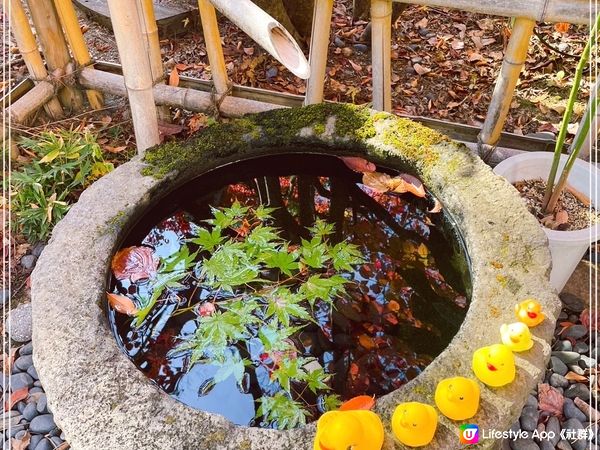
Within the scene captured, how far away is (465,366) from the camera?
60.6 inches

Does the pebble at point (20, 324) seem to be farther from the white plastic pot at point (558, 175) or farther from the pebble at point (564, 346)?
the pebble at point (564, 346)

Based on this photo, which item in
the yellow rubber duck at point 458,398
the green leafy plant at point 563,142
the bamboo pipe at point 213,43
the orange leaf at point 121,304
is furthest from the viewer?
the bamboo pipe at point 213,43

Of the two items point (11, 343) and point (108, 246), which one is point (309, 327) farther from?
point (11, 343)

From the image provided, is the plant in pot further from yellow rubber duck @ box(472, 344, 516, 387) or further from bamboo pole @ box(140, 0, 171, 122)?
bamboo pole @ box(140, 0, 171, 122)

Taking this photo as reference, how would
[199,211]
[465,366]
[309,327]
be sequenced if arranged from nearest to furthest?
[465,366]
[309,327]
[199,211]

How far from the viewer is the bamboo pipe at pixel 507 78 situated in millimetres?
2461

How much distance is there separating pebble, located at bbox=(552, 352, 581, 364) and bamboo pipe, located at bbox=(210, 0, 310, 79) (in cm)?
179

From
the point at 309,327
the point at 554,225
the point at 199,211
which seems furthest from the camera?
the point at 554,225

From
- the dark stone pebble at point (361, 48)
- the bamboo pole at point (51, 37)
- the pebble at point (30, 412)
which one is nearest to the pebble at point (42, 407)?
the pebble at point (30, 412)

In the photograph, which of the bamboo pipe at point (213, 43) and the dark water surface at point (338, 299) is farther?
the bamboo pipe at point (213, 43)

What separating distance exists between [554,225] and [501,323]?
1.02m

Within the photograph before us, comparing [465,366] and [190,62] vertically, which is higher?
[465,366]

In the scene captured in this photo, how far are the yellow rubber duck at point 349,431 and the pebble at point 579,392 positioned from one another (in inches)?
51.0

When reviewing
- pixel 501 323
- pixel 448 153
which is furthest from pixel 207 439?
pixel 448 153
